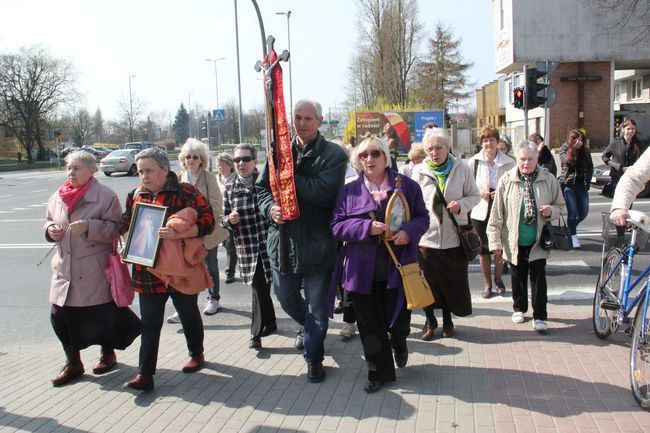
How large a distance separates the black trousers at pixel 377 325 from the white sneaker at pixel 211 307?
9.83 feet

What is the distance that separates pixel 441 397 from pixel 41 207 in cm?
1890

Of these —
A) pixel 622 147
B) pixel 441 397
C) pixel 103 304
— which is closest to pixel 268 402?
pixel 441 397

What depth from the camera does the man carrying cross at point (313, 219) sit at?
445 centimetres

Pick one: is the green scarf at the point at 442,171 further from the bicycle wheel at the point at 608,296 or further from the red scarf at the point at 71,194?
the red scarf at the point at 71,194

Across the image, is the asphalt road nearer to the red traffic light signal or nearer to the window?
the red traffic light signal

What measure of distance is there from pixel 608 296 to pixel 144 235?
12.2 feet

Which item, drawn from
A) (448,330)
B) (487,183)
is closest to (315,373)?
(448,330)

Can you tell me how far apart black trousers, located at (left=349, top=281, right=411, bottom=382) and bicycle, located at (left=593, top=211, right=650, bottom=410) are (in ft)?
5.07

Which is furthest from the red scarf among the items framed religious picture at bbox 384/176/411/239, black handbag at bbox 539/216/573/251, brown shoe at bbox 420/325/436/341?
black handbag at bbox 539/216/573/251

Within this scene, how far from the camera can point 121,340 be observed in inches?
188

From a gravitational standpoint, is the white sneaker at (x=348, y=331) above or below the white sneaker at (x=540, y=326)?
below

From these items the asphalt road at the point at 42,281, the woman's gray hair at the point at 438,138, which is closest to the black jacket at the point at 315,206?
the woman's gray hair at the point at 438,138

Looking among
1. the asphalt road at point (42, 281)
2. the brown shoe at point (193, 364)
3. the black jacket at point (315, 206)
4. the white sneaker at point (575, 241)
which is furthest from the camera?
the white sneaker at point (575, 241)

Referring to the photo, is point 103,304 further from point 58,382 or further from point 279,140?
point 279,140
